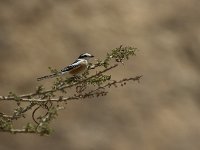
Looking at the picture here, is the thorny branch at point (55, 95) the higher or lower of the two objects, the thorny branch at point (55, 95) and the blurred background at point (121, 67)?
the lower

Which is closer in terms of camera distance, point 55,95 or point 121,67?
point 55,95

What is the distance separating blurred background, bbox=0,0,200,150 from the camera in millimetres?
32688

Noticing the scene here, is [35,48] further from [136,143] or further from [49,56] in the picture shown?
[136,143]

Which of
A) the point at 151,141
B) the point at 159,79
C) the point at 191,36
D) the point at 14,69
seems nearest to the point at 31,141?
the point at 14,69

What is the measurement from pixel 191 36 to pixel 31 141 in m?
13.6

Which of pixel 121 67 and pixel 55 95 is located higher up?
pixel 121 67

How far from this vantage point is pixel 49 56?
1363 inches

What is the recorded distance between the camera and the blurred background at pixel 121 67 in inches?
1287

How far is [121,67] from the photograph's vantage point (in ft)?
117

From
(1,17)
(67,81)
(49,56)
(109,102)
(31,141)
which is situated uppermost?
(1,17)

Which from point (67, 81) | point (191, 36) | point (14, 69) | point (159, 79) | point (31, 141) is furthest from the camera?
point (191, 36)

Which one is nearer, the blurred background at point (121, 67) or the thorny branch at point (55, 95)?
the thorny branch at point (55, 95)

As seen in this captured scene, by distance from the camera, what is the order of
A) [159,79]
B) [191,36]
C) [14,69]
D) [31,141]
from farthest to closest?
[191,36]
[159,79]
[14,69]
[31,141]

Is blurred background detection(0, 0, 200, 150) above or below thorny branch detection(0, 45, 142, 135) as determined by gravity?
above
